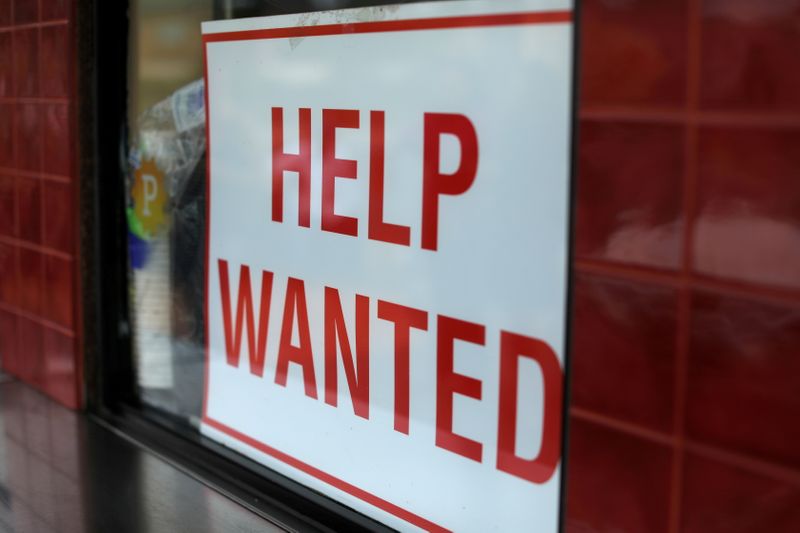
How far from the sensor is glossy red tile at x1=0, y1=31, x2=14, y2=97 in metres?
2.18

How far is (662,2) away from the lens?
95 cm

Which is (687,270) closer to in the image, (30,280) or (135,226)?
(135,226)

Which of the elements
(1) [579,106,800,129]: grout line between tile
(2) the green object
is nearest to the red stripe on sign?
(2) the green object

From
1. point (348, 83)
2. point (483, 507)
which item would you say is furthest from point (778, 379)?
point (348, 83)

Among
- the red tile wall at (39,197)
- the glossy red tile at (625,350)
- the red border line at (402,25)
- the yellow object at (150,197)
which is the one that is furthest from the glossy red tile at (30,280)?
the glossy red tile at (625,350)

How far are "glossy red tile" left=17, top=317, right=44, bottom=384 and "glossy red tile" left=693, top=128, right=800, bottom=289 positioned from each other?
167cm

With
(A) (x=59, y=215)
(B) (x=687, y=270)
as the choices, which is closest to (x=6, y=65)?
(A) (x=59, y=215)

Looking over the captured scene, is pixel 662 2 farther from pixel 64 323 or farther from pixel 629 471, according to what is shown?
pixel 64 323

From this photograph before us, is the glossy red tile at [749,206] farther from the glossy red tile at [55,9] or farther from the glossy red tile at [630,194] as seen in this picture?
the glossy red tile at [55,9]

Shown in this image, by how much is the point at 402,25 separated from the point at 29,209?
4.01 ft

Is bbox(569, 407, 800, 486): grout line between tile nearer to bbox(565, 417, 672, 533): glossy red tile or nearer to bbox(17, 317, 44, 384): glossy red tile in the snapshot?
bbox(565, 417, 672, 533): glossy red tile

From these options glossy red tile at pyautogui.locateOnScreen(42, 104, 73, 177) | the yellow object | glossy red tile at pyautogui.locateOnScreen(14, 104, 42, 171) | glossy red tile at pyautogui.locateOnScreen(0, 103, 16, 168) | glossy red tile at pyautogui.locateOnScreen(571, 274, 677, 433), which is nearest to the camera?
glossy red tile at pyautogui.locateOnScreen(571, 274, 677, 433)

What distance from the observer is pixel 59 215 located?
2035mm

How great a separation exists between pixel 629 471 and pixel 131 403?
131 centimetres
